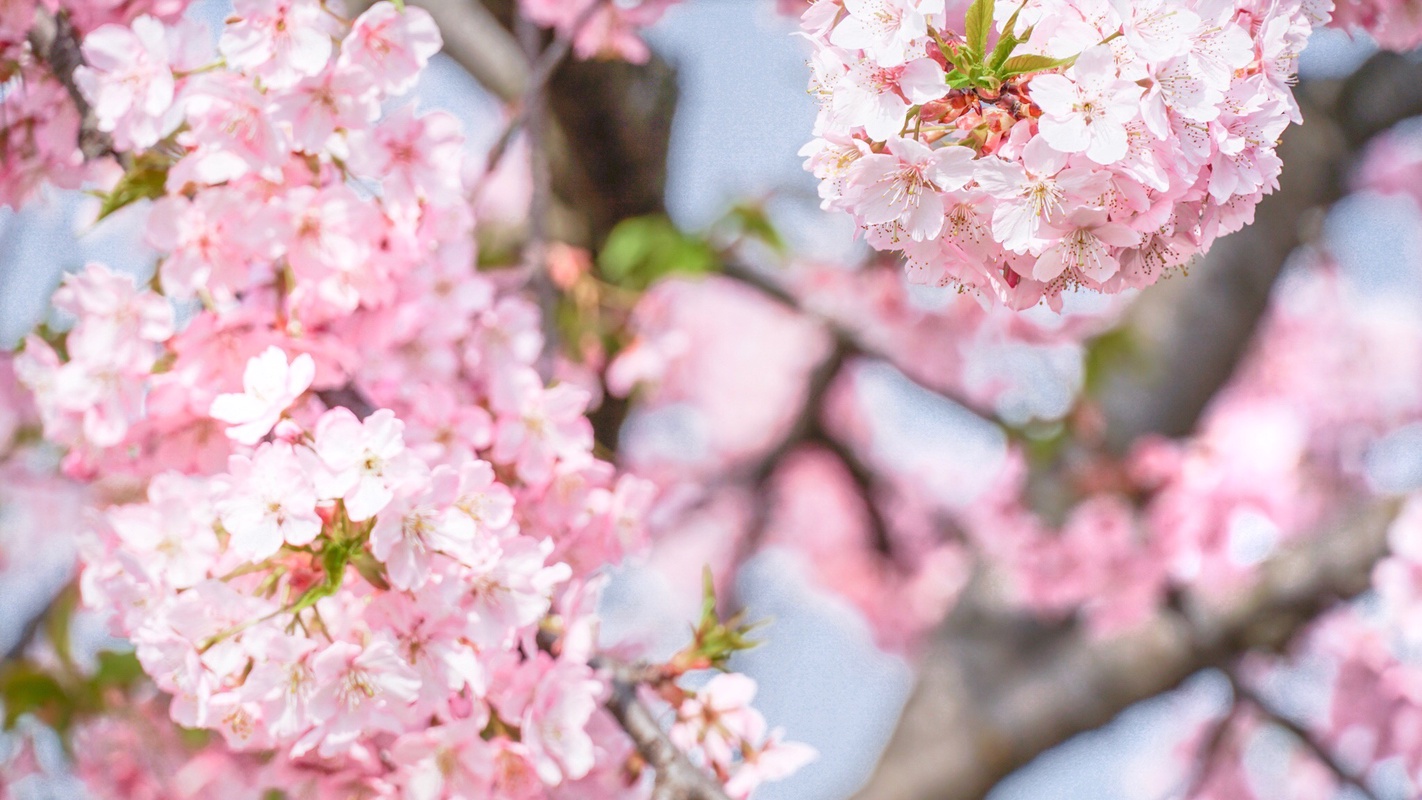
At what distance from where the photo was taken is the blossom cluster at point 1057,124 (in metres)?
0.82

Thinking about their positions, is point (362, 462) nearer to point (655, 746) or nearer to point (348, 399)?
point (348, 399)

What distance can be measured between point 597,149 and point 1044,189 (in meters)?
2.36

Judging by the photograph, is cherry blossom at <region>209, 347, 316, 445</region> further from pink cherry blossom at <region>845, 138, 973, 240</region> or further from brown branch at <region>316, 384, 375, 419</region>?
pink cherry blossom at <region>845, 138, 973, 240</region>

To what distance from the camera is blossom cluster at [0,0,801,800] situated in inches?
39.1

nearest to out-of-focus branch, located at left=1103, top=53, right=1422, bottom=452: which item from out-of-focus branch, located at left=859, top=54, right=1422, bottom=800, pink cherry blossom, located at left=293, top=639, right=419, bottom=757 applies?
out-of-focus branch, located at left=859, top=54, right=1422, bottom=800

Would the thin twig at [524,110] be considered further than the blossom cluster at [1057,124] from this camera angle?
Yes

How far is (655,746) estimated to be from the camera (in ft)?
3.79

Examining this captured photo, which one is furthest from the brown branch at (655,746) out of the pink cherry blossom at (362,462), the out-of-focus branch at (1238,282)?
the out-of-focus branch at (1238,282)

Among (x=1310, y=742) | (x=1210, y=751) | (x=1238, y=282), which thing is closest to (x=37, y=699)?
(x=1310, y=742)

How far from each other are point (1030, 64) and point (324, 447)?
682 millimetres

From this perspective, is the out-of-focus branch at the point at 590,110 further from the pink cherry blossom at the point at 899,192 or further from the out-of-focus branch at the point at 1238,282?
the pink cherry blossom at the point at 899,192

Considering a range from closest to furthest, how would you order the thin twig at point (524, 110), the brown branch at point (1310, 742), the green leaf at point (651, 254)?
the thin twig at point (524, 110) → the brown branch at point (1310, 742) → the green leaf at point (651, 254)

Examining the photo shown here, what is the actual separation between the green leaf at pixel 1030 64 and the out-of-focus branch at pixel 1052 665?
2090 millimetres

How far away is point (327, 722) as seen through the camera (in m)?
1.01
